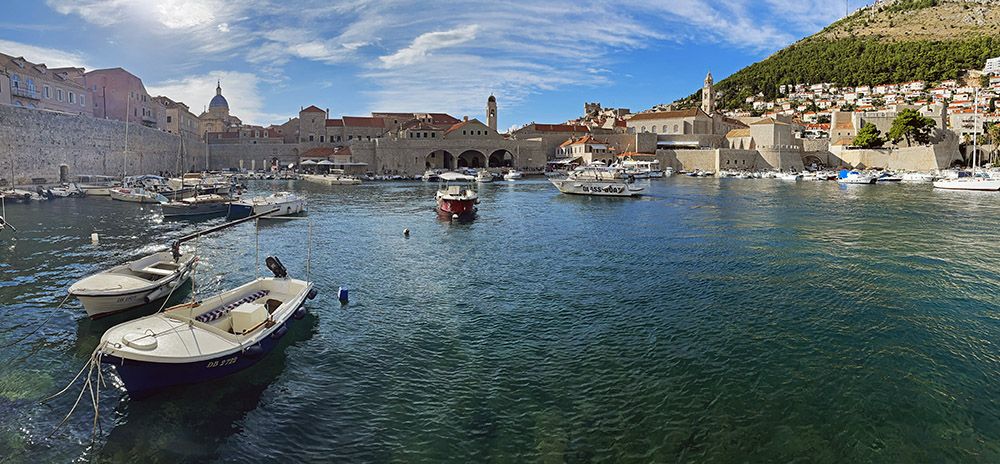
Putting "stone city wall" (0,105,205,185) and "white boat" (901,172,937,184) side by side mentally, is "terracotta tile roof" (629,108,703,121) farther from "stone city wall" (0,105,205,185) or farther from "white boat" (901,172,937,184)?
"stone city wall" (0,105,205,185)

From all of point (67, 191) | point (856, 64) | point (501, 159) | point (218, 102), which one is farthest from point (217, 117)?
point (856, 64)

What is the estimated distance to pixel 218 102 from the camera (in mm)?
82625

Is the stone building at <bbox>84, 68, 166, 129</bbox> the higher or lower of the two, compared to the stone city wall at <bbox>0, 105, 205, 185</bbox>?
higher

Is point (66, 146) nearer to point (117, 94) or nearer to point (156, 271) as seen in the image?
point (117, 94)

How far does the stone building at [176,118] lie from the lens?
58.6 m

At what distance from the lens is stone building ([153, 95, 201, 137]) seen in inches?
2307

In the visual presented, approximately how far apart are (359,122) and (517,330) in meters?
62.6

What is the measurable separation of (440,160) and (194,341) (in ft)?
184

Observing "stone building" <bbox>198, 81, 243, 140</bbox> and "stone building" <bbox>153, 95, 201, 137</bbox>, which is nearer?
"stone building" <bbox>153, 95, 201, 137</bbox>

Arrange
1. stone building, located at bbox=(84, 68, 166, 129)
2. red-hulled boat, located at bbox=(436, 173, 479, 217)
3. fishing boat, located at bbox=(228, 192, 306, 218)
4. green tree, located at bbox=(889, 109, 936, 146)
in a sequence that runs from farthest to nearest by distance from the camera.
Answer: green tree, located at bbox=(889, 109, 936, 146) → stone building, located at bbox=(84, 68, 166, 129) → fishing boat, located at bbox=(228, 192, 306, 218) → red-hulled boat, located at bbox=(436, 173, 479, 217)

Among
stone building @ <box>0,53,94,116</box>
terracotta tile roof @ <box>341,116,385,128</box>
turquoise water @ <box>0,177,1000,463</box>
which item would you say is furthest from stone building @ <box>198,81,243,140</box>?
turquoise water @ <box>0,177,1000,463</box>

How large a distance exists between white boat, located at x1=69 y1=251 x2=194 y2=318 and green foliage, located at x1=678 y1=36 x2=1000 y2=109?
96.9m

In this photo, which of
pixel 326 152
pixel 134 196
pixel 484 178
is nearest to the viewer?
pixel 134 196

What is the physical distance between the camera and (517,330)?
29.3 feet
